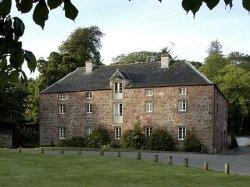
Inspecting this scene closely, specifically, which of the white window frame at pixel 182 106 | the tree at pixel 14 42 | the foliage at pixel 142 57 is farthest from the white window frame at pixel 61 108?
the tree at pixel 14 42

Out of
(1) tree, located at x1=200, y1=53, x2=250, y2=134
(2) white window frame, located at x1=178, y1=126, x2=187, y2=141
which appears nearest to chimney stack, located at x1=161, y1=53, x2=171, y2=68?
(2) white window frame, located at x1=178, y1=126, x2=187, y2=141

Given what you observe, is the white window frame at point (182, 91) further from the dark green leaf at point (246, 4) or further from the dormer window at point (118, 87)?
the dark green leaf at point (246, 4)

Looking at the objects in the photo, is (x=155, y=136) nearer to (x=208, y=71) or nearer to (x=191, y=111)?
(x=191, y=111)

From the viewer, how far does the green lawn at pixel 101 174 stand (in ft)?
69.6

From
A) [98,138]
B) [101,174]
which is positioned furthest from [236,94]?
[101,174]

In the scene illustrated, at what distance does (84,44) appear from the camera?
77.1 m

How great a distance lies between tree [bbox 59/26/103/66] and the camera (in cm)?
Result: 7550

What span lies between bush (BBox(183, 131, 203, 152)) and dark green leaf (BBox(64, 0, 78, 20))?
141 ft

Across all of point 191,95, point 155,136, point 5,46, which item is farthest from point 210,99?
point 5,46

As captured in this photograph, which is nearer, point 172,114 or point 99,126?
point 172,114

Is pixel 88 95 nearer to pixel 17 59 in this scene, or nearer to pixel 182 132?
pixel 182 132

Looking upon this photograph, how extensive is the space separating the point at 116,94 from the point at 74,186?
31069 mm

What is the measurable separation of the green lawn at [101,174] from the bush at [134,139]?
1630cm

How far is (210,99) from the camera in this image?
46062mm
